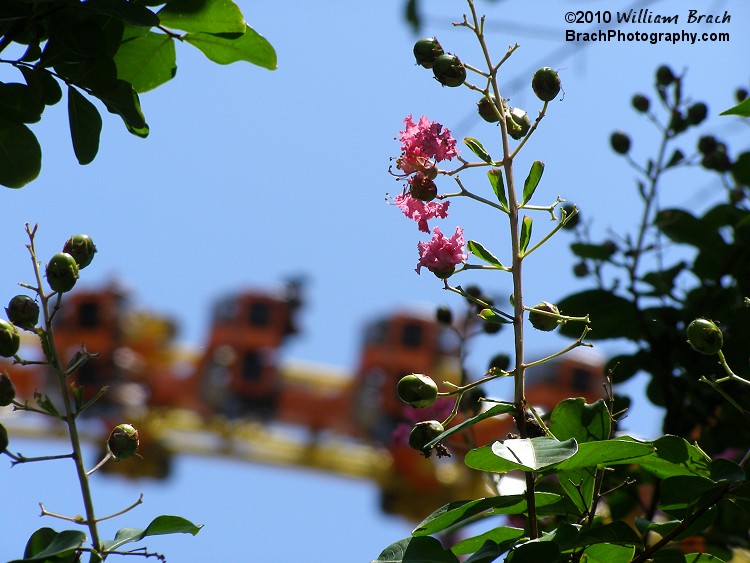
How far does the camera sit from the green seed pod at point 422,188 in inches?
37.9

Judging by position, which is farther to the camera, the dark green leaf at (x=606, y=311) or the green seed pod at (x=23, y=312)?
the dark green leaf at (x=606, y=311)

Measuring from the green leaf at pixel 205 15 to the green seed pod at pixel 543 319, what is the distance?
1.76 feet

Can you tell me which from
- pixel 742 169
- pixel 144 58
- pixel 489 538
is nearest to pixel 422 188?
pixel 489 538

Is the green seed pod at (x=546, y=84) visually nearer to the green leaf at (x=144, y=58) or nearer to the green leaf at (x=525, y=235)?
the green leaf at (x=525, y=235)

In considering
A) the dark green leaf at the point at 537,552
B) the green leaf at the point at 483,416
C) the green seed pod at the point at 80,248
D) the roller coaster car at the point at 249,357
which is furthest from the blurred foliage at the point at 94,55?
the roller coaster car at the point at 249,357

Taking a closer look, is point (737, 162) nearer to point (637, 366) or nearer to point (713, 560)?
point (637, 366)

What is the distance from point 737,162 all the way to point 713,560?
1.13 metres

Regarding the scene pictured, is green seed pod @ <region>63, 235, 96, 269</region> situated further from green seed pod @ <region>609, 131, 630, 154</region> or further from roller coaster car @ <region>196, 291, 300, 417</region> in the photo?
roller coaster car @ <region>196, 291, 300, 417</region>

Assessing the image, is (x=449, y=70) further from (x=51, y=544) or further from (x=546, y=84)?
(x=51, y=544)

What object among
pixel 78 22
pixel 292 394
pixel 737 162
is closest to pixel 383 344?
pixel 292 394

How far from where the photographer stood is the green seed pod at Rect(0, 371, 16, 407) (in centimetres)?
97

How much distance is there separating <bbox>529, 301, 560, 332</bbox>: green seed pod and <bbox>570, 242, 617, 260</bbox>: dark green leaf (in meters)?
0.91

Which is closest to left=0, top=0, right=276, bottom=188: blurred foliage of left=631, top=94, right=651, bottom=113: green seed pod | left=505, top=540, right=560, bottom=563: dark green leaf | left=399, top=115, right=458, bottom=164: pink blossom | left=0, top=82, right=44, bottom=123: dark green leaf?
left=0, top=82, right=44, bottom=123: dark green leaf

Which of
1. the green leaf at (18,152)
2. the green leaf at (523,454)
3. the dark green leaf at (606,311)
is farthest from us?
the dark green leaf at (606,311)
